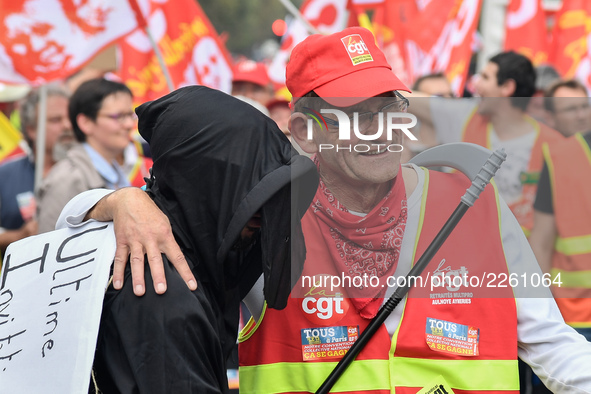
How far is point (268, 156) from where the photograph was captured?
1.74m

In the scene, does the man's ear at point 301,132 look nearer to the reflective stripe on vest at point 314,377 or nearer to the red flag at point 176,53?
the reflective stripe on vest at point 314,377

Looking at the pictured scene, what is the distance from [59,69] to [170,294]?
3.53 m

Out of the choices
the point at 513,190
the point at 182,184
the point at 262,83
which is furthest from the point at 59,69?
the point at 513,190

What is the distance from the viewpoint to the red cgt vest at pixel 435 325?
185cm

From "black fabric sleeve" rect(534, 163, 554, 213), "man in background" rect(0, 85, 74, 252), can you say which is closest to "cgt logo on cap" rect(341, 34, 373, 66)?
"black fabric sleeve" rect(534, 163, 554, 213)

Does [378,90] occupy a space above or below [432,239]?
above

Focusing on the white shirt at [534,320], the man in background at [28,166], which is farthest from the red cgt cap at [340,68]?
the man in background at [28,166]

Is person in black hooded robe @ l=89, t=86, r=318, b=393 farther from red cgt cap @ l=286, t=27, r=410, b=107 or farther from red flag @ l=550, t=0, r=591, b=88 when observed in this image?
red flag @ l=550, t=0, r=591, b=88

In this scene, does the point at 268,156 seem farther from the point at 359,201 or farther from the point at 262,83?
the point at 262,83

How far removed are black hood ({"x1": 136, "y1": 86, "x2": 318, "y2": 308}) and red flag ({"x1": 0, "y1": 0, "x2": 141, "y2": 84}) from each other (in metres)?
3.18

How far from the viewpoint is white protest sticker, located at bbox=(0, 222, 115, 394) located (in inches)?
65.2

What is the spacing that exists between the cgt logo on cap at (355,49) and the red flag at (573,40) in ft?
16.3

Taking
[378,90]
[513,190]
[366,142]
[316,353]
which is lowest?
[316,353]

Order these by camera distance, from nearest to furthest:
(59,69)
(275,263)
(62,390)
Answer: (62,390) < (275,263) < (59,69)
